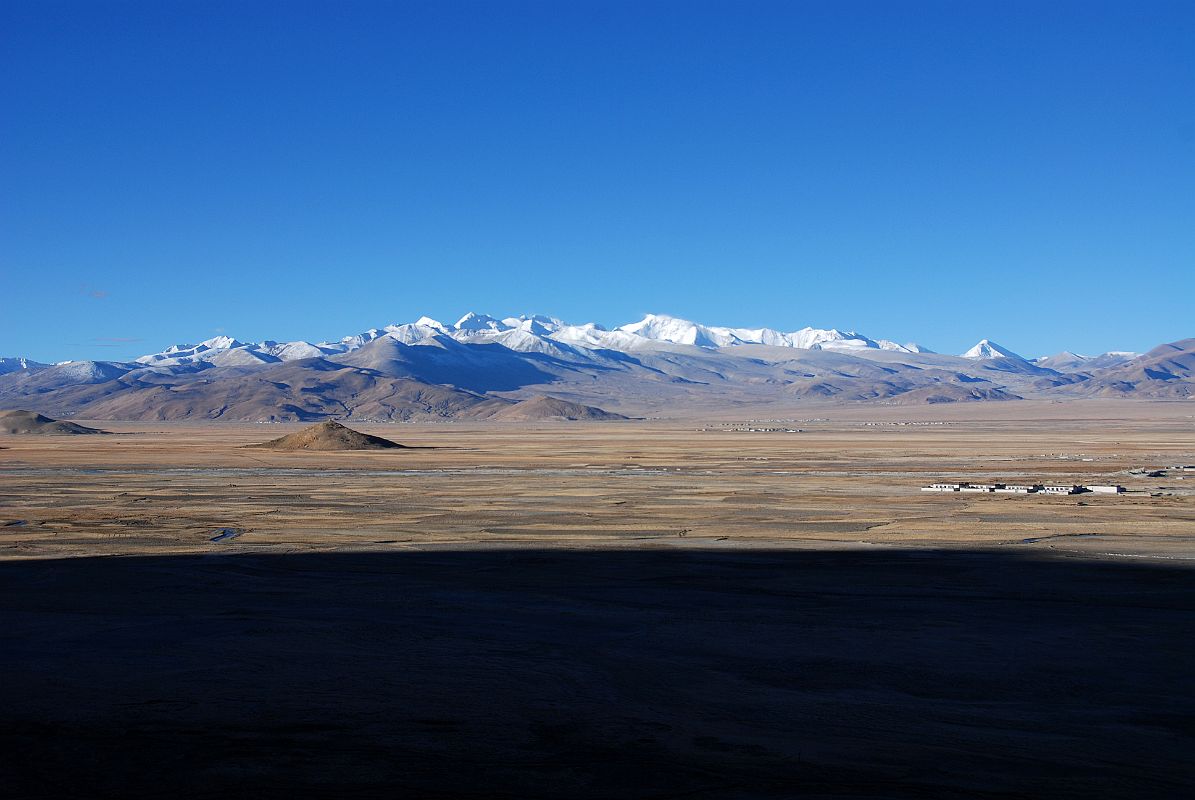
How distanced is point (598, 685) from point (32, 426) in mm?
136294

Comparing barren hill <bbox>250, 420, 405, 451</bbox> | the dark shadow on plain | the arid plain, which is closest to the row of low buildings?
the arid plain

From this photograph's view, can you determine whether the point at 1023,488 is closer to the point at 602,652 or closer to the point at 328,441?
the point at 602,652

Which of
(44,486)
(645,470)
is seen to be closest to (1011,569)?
(645,470)

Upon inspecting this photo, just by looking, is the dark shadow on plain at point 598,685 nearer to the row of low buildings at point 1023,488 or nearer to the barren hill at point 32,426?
the row of low buildings at point 1023,488

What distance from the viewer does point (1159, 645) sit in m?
16.1

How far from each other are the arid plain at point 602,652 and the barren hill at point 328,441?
51.2m

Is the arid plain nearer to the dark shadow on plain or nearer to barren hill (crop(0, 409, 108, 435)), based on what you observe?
the dark shadow on plain

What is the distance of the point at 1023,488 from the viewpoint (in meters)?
45.7

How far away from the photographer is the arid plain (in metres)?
10.8

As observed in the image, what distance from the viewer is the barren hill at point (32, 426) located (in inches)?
5192

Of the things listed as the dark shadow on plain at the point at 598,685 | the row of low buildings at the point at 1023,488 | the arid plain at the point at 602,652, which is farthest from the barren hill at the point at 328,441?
the dark shadow on plain at the point at 598,685

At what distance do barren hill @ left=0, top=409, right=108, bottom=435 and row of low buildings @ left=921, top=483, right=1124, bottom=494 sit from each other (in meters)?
113

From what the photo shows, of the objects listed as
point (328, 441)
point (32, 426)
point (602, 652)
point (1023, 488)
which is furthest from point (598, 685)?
point (32, 426)

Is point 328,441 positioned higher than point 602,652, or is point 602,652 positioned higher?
point 328,441
